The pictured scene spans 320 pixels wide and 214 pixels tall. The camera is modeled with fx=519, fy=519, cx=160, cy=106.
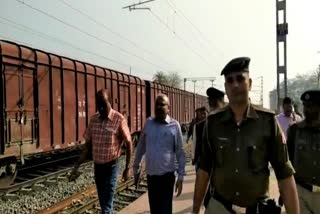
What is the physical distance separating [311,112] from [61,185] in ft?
28.6

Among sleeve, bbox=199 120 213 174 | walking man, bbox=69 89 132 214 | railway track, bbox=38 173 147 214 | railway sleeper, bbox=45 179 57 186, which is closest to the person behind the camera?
sleeve, bbox=199 120 213 174

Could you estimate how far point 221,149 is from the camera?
3.09 metres

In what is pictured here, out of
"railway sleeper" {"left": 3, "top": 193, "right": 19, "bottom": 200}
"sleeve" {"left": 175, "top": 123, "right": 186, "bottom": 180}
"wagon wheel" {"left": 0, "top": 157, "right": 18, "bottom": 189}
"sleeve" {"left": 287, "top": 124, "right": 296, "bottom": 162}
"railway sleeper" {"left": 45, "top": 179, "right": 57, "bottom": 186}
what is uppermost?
"sleeve" {"left": 287, "top": 124, "right": 296, "bottom": 162}

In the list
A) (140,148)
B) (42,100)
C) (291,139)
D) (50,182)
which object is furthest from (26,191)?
(291,139)

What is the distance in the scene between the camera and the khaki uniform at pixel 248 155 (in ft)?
9.87

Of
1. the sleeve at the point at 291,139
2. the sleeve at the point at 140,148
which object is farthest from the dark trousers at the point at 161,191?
the sleeve at the point at 291,139

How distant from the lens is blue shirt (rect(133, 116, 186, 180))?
576 cm

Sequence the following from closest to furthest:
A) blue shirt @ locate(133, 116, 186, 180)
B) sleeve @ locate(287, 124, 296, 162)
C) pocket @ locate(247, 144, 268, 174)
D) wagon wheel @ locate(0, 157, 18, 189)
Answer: pocket @ locate(247, 144, 268, 174) < sleeve @ locate(287, 124, 296, 162) < blue shirt @ locate(133, 116, 186, 180) < wagon wheel @ locate(0, 157, 18, 189)

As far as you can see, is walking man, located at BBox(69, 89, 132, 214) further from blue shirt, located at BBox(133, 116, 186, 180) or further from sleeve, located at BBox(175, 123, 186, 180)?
sleeve, located at BBox(175, 123, 186, 180)

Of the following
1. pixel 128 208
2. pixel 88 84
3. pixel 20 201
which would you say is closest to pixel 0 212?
pixel 20 201

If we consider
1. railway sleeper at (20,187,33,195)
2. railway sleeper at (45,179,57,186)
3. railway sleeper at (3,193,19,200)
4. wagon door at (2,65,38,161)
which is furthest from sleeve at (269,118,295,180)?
railway sleeper at (45,179,57,186)

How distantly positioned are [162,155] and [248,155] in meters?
2.80

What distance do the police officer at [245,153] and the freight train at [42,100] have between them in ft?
28.6

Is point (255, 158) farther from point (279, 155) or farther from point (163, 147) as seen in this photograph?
point (163, 147)
